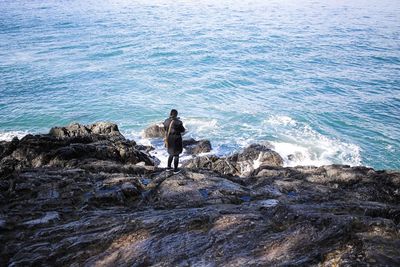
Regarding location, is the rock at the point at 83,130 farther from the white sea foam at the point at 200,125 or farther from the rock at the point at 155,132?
the white sea foam at the point at 200,125

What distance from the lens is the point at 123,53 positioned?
5109 centimetres

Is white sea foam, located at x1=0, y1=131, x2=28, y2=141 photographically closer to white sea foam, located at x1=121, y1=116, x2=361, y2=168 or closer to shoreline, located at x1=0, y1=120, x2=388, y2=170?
shoreline, located at x1=0, y1=120, x2=388, y2=170

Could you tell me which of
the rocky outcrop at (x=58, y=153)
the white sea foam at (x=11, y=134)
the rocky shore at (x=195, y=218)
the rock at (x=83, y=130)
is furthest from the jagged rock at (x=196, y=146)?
the white sea foam at (x=11, y=134)

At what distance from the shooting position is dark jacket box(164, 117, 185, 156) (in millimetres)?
12352

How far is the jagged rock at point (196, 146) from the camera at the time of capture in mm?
24006

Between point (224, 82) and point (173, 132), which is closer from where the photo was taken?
point (173, 132)

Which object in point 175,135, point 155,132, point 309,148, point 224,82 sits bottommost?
point 309,148

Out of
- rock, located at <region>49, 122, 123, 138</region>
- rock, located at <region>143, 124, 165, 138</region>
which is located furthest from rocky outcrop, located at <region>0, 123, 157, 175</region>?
rock, located at <region>143, 124, 165, 138</region>

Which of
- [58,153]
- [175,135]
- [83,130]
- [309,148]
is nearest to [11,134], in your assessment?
[83,130]

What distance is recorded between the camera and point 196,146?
24328mm

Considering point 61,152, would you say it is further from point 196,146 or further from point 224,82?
point 224,82

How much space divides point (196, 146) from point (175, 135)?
11735 millimetres

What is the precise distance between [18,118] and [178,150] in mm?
23365

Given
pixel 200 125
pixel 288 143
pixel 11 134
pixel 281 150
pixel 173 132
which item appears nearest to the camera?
pixel 173 132
